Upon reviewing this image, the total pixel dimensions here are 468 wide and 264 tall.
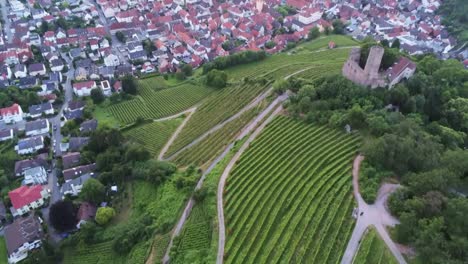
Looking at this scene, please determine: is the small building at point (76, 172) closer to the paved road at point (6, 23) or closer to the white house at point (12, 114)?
the white house at point (12, 114)

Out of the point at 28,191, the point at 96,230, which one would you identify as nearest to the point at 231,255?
the point at 96,230

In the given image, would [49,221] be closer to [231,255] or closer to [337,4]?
[231,255]

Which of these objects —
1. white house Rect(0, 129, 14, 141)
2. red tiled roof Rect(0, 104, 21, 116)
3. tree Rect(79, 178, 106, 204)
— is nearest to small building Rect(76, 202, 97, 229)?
tree Rect(79, 178, 106, 204)

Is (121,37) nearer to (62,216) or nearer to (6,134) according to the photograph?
(6,134)

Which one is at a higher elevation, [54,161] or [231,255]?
[231,255]

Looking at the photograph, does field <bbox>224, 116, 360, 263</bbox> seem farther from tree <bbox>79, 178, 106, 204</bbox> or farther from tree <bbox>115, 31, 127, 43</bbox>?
tree <bbox>115, 31, 127, 43</bbox>

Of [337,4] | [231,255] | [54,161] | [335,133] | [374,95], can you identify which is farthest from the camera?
[337,4]
